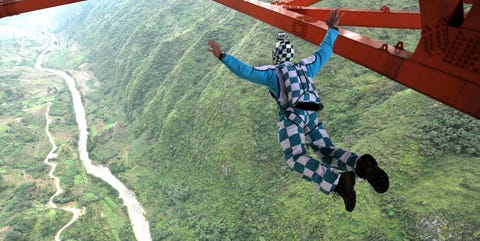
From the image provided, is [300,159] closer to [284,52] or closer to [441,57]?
[284,52]

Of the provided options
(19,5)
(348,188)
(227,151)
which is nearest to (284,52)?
(348,188)

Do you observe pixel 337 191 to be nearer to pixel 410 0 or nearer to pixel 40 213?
pixel 410 0

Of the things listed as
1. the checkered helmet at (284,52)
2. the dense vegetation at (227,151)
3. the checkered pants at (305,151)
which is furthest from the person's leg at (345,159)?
the dense vegetation at (227,151)

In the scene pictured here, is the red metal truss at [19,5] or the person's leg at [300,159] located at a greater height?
the red metal truss at [19,5]

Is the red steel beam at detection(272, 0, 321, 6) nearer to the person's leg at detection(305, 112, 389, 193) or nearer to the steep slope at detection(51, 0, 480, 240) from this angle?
the person's leg at detection(305, 112, 389, 193)

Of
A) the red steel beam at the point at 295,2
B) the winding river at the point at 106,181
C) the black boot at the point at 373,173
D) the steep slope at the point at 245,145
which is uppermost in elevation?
the red steel beam at the point at 295,2

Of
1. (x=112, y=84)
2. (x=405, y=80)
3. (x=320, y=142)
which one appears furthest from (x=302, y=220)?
(x=112, y=84)

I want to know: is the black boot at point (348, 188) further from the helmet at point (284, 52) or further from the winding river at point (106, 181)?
the winding river at point (106, 181)
